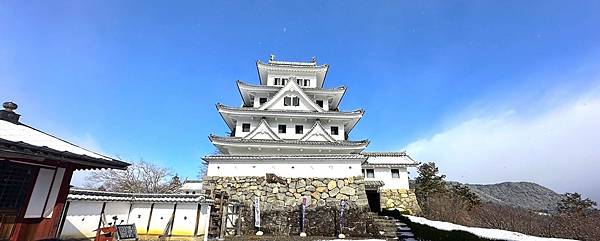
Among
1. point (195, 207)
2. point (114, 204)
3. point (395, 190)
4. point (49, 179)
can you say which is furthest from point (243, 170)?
point (395, 190)

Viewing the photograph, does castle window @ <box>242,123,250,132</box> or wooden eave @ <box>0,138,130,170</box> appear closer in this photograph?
wooden eave @ <box>0,138,130,170</box>

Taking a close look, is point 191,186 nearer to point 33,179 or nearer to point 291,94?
point 291,94

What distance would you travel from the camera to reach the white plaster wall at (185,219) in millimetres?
10875

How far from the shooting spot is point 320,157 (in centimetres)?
1480

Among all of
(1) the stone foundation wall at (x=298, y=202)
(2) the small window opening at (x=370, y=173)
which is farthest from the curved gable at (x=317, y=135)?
(1) the stone foundation wall at (x=298, y=202)

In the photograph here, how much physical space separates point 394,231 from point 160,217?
35.3 ft

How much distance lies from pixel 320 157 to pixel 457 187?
19.8 metres

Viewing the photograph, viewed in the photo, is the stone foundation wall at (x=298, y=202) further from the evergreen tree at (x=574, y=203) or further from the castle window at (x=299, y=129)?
the evergreen tree at (x=574, y=203)

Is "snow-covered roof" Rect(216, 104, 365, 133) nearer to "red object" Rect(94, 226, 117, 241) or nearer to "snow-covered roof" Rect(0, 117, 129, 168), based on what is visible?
"snow-covered roof" Rect(0, 117, 129, 168)

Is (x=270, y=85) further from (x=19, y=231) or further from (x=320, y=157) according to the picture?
(x=19, y=231)

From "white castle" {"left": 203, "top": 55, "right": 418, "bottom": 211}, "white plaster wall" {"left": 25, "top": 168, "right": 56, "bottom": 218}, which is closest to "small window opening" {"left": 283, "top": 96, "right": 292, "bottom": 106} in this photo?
"white castle" {"left": 203, "top": 55, "right": 418, "bottom": 211}

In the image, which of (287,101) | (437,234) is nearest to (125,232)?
(437,234)

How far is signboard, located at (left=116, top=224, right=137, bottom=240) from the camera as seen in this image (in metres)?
8.67

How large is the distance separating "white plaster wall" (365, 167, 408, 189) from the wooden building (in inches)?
760
